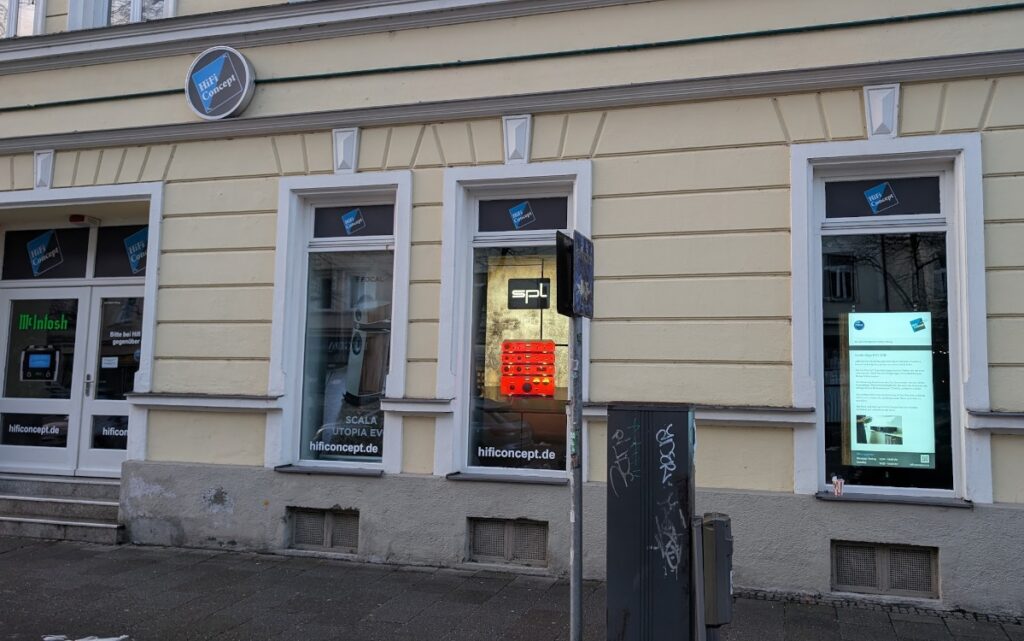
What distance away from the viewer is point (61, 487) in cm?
830

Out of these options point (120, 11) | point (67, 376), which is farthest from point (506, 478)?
point (120, 11)

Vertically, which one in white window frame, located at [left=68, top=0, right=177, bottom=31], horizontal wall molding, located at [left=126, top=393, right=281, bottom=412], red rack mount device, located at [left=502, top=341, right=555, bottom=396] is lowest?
horizontal wall molding, located at [left=126, top=393, right=281, bottom=412]

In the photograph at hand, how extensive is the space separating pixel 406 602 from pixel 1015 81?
19.3 ft

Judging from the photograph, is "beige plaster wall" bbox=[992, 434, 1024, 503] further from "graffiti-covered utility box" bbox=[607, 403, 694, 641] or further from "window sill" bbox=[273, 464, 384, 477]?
"window sill" bbox=[273, 464, 384, 477]

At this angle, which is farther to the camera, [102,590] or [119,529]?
[119,529]

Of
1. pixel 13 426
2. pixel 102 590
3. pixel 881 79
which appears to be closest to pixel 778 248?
pixel 881 79

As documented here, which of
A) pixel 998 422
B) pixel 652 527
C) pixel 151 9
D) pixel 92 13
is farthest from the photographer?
pixel 92 13

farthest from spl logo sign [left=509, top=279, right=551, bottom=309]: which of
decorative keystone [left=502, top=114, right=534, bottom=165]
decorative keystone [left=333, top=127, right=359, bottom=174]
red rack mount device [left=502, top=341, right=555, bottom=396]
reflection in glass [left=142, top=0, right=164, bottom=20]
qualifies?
reflection in glass [left=142, top=0, right=164, bottom=20]

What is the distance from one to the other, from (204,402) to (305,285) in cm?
143

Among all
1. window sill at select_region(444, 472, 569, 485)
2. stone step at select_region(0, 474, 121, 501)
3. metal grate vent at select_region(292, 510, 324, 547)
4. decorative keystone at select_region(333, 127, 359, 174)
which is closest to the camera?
window sill at select_region(444, 472, 569, 485)

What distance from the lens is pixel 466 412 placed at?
6.98 metres

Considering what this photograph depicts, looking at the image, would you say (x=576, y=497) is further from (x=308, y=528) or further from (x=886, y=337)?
(x=308, y=528)

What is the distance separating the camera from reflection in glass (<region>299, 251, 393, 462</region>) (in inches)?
293

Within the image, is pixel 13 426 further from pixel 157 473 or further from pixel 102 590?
pixel 102 590
